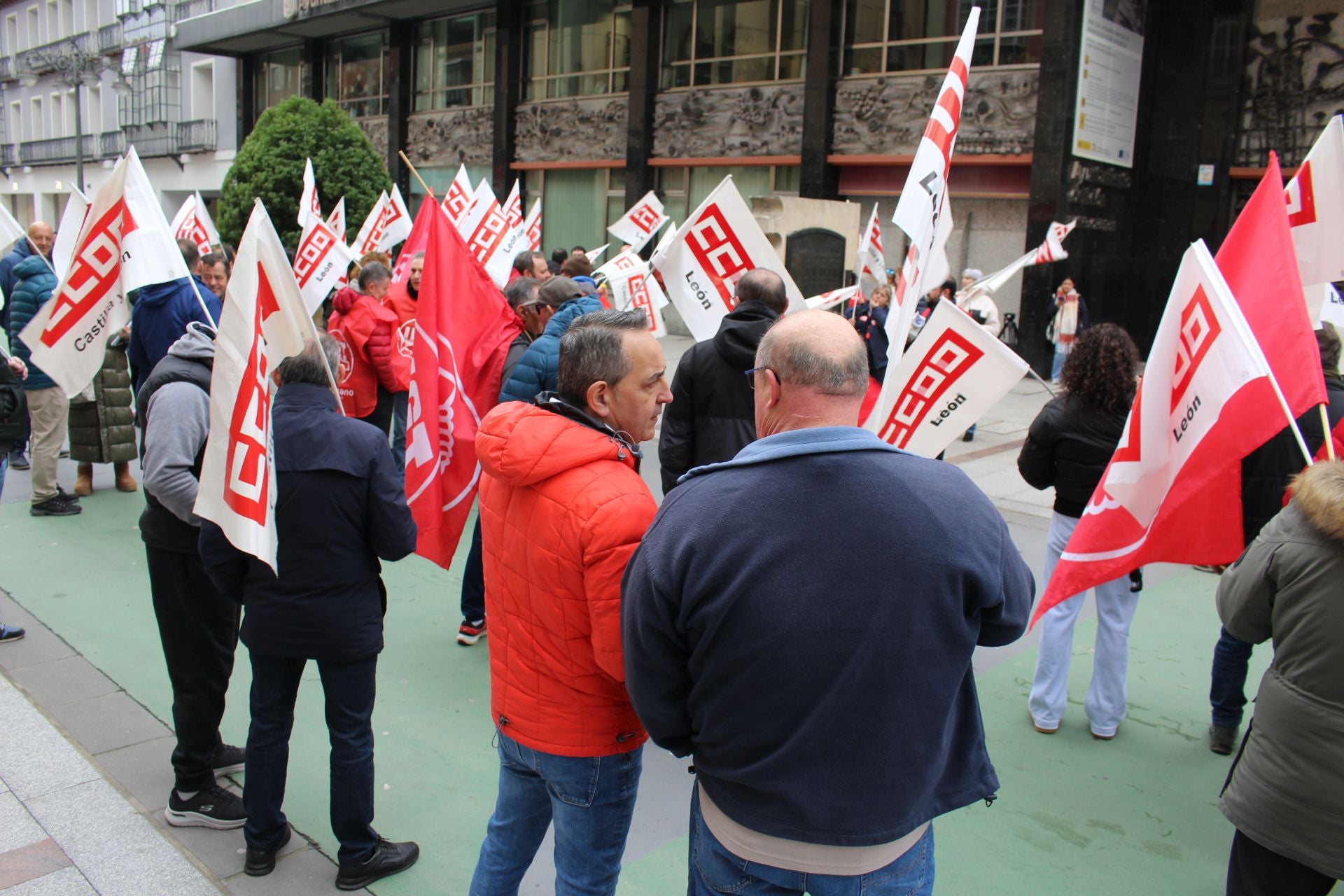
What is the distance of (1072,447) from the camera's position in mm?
4344

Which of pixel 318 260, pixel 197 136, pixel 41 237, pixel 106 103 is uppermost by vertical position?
pixel 106 103

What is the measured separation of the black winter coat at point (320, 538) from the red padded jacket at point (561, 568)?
0.77 m

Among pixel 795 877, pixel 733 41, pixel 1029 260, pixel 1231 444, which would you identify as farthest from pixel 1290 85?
pixel 795 877

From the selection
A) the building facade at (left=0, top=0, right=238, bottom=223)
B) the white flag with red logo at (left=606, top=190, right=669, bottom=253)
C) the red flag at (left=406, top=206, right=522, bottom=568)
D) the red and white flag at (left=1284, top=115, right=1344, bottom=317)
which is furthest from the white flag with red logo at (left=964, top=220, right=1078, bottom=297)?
the building facade at (left=0, top=0, right=238, bottom=223)

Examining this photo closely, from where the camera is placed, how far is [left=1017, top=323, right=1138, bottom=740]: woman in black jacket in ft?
14.0

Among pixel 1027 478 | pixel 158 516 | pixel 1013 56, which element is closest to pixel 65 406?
pixel 158 516

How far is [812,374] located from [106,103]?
1879 inches

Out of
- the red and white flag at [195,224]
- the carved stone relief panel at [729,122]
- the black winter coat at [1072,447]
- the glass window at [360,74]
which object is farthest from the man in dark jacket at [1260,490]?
the glass window at [360,74]

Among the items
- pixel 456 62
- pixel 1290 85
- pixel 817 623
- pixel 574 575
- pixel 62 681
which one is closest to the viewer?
pixel 817 623

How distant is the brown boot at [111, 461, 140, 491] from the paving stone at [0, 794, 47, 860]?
4.86 meters

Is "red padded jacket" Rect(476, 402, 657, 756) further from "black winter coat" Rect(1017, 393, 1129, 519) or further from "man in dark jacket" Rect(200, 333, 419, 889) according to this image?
"black winter coat" Rect(1017, 393, 1129, 519)

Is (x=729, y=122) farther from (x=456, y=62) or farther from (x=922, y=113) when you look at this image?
(x=456, y=62)

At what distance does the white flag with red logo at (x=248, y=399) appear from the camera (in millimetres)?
2889

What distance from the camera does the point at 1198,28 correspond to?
58.6 ft
